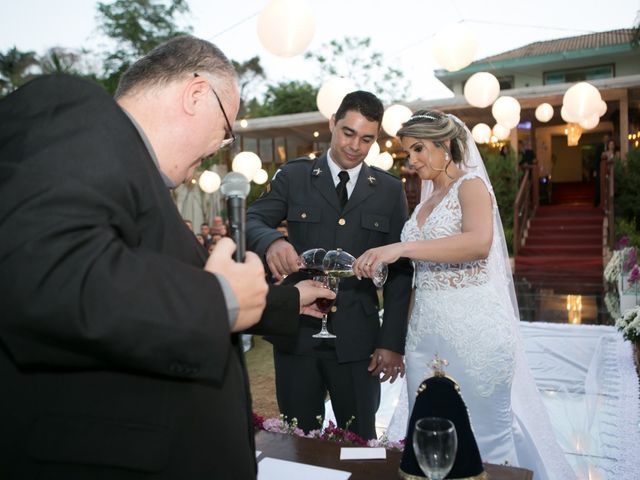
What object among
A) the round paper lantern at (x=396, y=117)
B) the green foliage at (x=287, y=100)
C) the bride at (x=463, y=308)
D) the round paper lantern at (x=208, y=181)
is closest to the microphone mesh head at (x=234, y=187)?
the bride at (x=463, y=308)

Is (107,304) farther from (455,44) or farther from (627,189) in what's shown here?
(627,189)

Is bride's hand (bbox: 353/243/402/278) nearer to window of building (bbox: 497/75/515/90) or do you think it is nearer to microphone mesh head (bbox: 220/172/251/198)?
microphone mesh head (bbox: 220/172/251/198)

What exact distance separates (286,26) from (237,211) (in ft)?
15.5

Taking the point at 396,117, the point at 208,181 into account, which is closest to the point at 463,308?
the point at 396,117

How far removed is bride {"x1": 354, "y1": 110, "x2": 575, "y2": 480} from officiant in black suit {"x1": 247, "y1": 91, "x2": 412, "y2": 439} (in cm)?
15

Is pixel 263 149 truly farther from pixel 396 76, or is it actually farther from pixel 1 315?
pixel 1 315

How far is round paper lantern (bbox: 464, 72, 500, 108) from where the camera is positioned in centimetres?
886

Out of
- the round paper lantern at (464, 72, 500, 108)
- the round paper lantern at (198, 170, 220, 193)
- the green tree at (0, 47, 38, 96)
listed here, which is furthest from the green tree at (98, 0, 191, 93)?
the round paper lantern at (464, 72, 500, 108)

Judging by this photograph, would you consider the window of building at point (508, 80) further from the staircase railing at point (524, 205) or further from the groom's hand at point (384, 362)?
the groom's hand at point (384, 362)

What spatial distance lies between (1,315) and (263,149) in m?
23.3

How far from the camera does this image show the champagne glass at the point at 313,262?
98.7 inches

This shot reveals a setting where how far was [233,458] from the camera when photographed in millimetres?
1226

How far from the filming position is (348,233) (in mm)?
3051

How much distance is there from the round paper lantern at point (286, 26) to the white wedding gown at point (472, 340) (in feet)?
10.2
